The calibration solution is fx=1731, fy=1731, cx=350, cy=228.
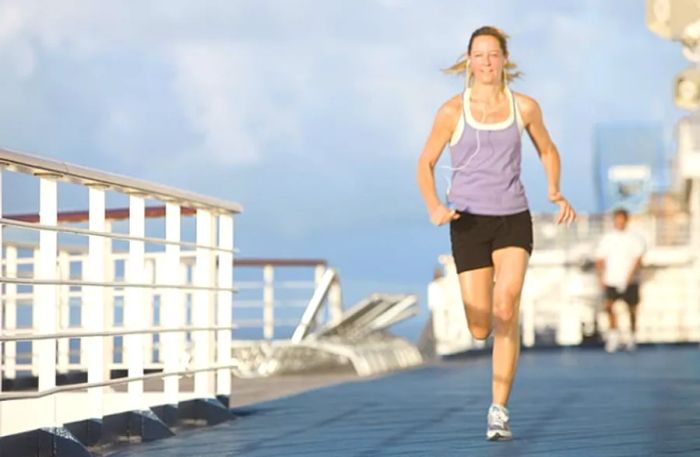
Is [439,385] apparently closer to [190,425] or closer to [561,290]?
[190,425]

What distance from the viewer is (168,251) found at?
809 cm

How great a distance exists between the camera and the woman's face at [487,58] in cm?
699

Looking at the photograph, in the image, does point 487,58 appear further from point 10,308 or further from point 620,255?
point 620,255

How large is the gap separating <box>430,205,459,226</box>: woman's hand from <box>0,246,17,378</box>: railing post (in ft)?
14.6

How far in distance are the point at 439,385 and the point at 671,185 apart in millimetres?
34381

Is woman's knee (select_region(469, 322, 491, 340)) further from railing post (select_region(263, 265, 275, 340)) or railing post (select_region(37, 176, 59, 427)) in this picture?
railing post (select_region(263, 265, 275, 340))

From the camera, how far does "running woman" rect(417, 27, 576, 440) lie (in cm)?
701

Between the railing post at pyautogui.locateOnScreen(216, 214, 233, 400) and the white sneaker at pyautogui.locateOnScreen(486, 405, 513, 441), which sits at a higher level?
the railing post at pyautogui.locateOnScreen(216, 214, 233, 400)

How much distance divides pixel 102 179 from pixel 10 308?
506cm

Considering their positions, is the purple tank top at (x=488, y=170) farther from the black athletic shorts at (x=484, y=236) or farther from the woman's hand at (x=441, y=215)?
the woman's hand at (x=441, y=215)

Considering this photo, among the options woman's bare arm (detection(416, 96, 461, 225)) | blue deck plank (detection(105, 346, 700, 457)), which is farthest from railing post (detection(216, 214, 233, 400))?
woman's bare arm (detection(416, 96, 461, 225))

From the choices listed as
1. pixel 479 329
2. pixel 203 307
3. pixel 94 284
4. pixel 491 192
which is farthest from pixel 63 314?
pixel 491 192

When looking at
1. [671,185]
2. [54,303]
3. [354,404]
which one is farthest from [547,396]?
[671,185]

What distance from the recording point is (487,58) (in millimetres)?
6996
